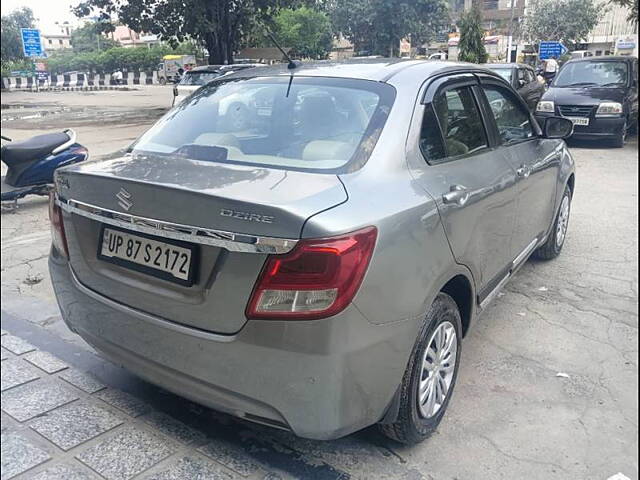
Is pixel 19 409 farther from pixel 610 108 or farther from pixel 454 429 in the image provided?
pixel 610 108

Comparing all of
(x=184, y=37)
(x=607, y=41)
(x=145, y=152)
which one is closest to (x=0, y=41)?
(x=184, y=37)

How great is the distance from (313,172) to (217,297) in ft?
2.13

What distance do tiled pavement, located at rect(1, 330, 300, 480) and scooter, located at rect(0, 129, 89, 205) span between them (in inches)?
170

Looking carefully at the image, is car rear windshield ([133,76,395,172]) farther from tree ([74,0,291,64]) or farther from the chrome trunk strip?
tree ([74,0,291,64])

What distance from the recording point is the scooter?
6.89 metres

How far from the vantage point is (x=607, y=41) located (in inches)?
536

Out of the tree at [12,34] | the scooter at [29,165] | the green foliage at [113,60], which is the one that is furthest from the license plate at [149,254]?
the green foliage at [113,60]

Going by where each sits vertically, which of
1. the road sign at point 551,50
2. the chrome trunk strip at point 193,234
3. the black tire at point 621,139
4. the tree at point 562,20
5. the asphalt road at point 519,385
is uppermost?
the tree at point 562,20

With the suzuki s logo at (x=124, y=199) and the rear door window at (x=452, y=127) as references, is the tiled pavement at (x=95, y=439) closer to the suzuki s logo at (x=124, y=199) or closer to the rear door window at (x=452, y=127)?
the suzuki s logo at (x=124, y=199)

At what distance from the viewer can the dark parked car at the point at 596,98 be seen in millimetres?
10812

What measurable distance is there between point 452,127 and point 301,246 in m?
1.41

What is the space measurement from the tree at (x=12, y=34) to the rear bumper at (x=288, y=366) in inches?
1882

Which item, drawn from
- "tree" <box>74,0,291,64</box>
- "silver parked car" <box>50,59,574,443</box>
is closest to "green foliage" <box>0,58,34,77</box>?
"tree" <box>74,0,291,64</box>

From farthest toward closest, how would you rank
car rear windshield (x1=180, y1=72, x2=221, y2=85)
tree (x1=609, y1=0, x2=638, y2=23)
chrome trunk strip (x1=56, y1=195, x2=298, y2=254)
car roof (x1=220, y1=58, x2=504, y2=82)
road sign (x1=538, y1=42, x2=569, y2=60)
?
car rear windshield (x1=180, y1=72, x2=221, y2=85) → road sign (x1=538, y1=42, x2=569, y2=60) → tree (x1=609, y1=0, x2=638, y2=23) → car roof (x1=220, y1=58, x2=504, y2=82) → chrome trunk strip (x1=56, y1=195, x2=298, y2=254)
